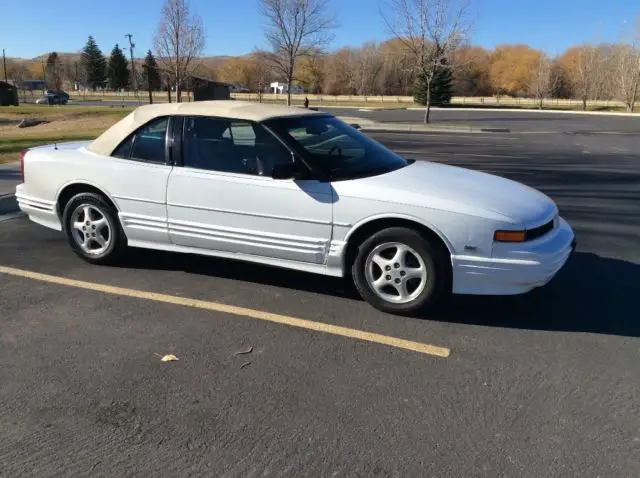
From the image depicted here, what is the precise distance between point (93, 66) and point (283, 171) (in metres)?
128

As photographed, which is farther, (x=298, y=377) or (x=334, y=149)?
(x=334, y=149)

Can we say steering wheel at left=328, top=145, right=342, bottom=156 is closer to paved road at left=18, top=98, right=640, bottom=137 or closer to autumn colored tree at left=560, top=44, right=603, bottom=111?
paved road at left=18, top=98, right=640, bottom=137

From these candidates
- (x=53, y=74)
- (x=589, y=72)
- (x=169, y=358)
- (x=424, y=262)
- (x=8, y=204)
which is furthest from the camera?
(x=53, y=74)

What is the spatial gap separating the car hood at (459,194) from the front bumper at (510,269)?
0.20 metres

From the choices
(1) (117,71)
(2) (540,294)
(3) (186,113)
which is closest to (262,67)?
(3) (186,113)

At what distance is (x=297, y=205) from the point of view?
13.9ft

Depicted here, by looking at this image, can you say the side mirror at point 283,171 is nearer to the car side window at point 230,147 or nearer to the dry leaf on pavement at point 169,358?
the car side window at point 230,147

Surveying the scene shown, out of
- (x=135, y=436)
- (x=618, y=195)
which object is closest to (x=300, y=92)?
(x=618, y=195)

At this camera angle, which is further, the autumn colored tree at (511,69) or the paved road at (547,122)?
the autumn colored tree at (511,69)

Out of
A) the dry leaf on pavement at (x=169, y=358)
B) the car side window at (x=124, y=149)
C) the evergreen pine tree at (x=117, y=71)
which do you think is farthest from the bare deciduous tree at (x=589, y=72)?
the evergreen pine tree at (x=117, y=71)

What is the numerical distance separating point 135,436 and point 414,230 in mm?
2220

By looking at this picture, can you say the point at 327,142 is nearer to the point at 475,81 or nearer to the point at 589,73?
the point at 589,73

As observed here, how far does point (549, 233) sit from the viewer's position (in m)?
4.06

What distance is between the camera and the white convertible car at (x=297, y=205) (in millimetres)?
3883
